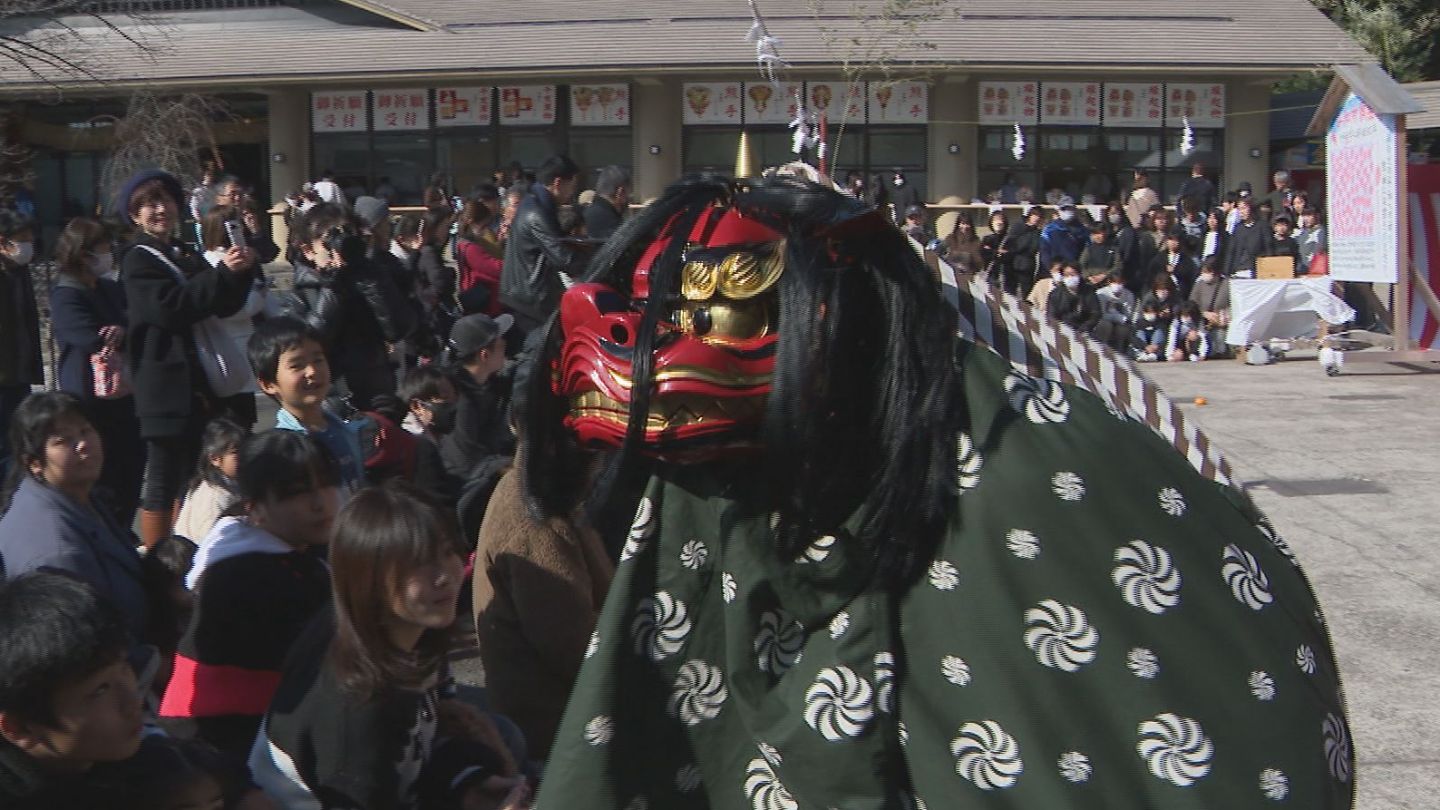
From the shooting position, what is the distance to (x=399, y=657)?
291 centimetres

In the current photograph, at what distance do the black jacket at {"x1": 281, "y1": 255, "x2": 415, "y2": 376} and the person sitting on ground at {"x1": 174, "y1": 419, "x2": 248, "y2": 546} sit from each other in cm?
156

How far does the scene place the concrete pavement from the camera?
4.46 metres

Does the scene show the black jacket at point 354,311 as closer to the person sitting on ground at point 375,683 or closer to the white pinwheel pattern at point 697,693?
the person sitting on ground at point 375,683

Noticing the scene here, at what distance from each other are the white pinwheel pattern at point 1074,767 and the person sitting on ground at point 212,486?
11.0ft

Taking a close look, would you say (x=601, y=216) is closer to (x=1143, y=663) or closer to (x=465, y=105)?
(x=1143, y=663)

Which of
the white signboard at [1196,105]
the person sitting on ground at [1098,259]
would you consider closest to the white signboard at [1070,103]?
the white signboard at [1196,105]

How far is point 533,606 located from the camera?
366cm

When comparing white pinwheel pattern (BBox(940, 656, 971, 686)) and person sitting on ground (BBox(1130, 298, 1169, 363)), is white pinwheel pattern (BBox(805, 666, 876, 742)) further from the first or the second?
person sitting on ground (BBox(1130, 298, 1169, 363))

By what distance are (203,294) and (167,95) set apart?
17203mm

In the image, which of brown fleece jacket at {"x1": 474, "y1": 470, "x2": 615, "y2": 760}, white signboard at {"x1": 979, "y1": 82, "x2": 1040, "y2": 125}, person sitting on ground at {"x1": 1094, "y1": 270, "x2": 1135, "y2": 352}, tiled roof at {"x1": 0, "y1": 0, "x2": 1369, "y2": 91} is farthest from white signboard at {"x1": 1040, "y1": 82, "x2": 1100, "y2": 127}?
brown fleece jacket at {"x1": 474, "y1": 470, "x2": 615, "y2": 760}

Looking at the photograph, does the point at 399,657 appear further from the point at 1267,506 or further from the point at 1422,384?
the point at 1422,384

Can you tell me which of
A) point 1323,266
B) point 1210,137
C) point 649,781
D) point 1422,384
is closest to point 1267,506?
point 1422,384

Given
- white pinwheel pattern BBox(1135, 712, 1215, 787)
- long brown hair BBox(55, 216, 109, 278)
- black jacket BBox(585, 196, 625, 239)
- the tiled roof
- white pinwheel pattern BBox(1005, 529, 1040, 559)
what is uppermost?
the tiled roof

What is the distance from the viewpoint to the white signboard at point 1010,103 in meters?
22.1
